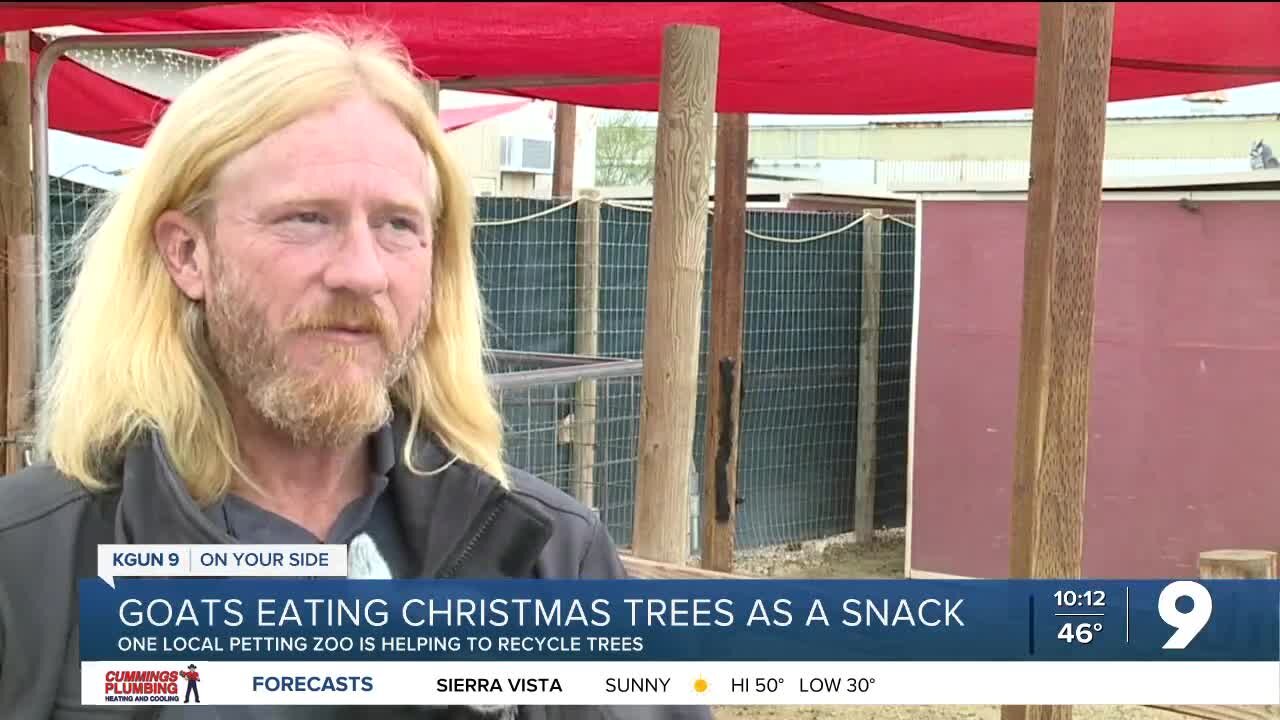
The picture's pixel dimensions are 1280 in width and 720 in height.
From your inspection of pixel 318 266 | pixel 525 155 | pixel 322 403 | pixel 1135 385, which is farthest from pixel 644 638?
pixel 525 155

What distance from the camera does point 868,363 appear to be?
32.8 feet

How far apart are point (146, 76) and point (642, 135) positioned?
98.7ft

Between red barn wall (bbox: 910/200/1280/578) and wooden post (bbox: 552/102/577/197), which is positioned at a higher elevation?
wooden post (bbox: 552/102/577/197)

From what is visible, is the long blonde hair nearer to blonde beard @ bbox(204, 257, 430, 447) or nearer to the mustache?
blonde beard @ bbox(204, 257, 430, 447)

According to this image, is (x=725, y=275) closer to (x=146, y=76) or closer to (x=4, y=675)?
(x=146, y=76)

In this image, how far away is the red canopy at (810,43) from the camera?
2.64 meters

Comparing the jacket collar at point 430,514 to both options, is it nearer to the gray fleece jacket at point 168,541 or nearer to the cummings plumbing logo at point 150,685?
the gray fleece jacket at point 168,541

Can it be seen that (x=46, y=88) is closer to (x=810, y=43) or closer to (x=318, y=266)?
(x=810, y=43)

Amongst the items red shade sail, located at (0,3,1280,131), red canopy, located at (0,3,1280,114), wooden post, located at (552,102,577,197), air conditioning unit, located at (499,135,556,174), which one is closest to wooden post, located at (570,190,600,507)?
wooden post, located at (552,102,577,197)

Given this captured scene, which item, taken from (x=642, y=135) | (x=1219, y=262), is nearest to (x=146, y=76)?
(x=1219, y=262)

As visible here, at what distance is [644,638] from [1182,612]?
707 mm

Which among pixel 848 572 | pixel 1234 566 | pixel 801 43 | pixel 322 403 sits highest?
pixel 801 43

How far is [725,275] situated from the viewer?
6.78 metres

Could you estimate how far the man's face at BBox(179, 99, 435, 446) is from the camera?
63.4 inches
